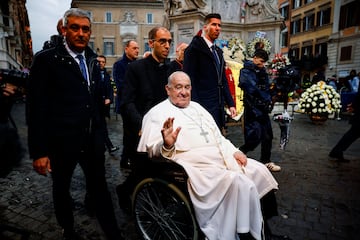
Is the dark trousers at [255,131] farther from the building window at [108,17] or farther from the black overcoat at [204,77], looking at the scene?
the building window at [108,17]

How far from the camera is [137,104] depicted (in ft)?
10.7

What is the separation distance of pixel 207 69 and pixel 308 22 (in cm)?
4115

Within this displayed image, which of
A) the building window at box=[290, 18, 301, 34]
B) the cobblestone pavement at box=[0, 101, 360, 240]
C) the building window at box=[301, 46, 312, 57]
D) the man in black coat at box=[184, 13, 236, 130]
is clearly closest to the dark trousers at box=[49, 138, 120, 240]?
the cobblestone pavement at box=[0, 101, 360, 240]

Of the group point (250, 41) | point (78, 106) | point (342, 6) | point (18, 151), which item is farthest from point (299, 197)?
point (342, 6)

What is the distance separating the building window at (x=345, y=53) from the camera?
2909cm

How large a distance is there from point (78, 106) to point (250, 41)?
36.1 feet

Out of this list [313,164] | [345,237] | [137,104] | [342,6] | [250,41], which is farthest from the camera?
[342,6]

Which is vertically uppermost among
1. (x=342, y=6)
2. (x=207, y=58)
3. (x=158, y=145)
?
(x=342, y=6)

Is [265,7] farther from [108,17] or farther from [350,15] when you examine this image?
[108,17]

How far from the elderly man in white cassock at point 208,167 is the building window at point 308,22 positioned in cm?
4093

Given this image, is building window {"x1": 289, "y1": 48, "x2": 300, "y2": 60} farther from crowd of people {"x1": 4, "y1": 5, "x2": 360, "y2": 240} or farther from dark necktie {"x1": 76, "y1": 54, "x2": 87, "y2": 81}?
dark necktie {"x1": 76, "y1": 54, "x2": 87, "y2": 81}

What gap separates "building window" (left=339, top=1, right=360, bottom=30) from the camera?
26984 mm

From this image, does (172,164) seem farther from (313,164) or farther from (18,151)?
(18,151)

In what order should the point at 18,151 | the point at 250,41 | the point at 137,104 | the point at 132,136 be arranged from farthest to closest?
the point at 250,41
the point at 18,151
the point at 132,136
the point at 137,104
